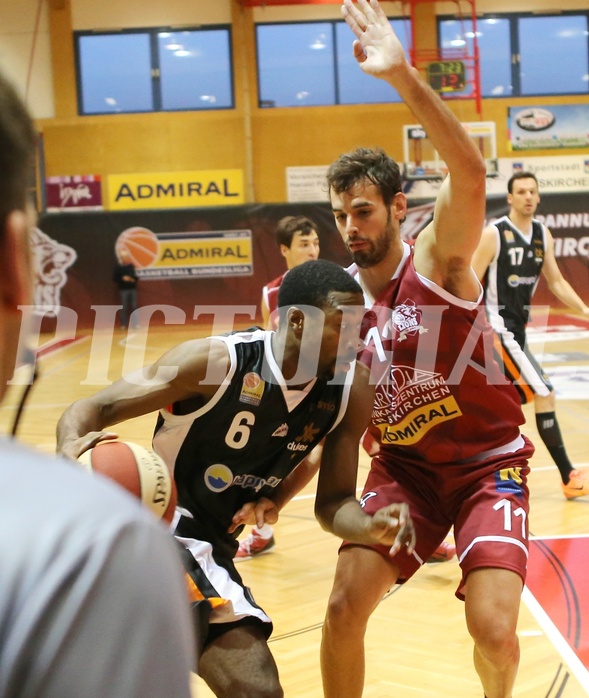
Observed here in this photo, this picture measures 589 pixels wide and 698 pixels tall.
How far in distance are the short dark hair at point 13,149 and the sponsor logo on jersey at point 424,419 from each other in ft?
9.35

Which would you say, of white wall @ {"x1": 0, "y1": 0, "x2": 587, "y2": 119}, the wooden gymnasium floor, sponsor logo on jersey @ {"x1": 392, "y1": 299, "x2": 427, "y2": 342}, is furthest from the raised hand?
white wall @ {"x1": 0, "y1": 0, "x2": 587, "y2": 119}

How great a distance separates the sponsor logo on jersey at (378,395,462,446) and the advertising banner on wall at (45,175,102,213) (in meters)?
17.1

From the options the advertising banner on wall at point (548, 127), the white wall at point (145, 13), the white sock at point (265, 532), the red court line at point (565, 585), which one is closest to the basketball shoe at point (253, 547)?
the white sock at point (265, 532)

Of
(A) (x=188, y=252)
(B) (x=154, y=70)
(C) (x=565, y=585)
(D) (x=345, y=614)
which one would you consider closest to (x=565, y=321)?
(A) (x=188, y=252)

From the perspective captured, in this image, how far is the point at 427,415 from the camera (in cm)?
352

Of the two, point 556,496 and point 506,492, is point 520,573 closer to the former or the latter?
point 506,492

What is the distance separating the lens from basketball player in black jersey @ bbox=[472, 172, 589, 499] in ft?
21.5

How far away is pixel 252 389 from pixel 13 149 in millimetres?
2405

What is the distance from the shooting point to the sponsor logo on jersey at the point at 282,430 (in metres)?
3.13

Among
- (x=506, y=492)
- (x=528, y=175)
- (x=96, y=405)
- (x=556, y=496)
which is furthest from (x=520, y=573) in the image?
(x=528, y=175)

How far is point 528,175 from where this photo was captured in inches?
294

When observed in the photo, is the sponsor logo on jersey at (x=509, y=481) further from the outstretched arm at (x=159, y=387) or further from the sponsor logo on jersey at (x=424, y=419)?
the outstretched arm at (x=159, y=387)

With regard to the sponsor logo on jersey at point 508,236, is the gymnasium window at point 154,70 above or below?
above

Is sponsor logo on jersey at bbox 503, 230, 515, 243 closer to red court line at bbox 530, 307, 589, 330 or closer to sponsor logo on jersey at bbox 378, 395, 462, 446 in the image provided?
sponsor logo on jersey at bbox 378, 395, 462, 446
